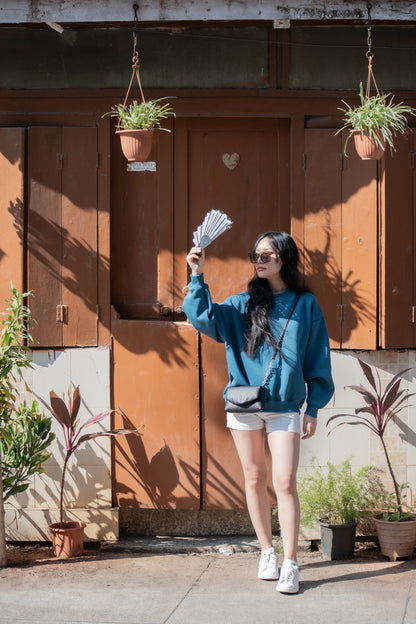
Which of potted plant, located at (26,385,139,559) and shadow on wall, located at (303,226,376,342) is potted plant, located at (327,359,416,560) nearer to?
shadow on wall, located at (303,226,376,342)

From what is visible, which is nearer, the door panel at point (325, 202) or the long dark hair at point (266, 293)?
the long dark hair at point (266, 293)

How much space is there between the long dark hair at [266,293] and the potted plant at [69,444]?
1359mm

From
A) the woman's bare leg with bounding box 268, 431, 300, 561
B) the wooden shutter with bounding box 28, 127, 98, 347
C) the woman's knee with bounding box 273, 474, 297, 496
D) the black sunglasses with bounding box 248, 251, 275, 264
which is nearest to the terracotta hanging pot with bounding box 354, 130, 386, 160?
the black sunglasses with bounding box 248, 251, 275, 264

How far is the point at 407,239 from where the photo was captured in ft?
19.9

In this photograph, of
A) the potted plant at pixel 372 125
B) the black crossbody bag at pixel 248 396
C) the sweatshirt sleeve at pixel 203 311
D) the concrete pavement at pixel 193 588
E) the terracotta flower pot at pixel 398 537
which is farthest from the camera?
the terracotta flower pot at pixel 398 537

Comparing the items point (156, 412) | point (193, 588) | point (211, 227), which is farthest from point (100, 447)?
point (211, 227)

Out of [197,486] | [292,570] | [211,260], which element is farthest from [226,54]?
[292,570]

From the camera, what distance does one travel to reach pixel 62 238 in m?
6.22

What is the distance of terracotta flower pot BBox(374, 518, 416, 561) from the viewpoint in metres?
5.65

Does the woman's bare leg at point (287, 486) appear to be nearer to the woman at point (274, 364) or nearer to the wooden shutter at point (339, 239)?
the woman at point (274, 364)

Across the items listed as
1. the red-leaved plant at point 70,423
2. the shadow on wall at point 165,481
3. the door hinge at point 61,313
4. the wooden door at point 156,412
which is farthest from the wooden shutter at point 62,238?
the shadow on wall at point 165,481

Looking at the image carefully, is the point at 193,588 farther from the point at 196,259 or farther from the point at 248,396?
the point at 196,259

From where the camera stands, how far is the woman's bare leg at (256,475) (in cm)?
511

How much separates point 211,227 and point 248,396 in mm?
1001
